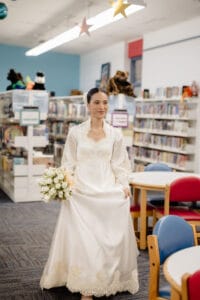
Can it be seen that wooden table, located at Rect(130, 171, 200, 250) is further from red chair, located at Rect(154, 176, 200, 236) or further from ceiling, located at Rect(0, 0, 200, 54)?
ceiling, located at Rect(0, 0, 200, 54)

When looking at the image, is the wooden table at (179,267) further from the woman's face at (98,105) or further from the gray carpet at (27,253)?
the woman's face at (98,105)

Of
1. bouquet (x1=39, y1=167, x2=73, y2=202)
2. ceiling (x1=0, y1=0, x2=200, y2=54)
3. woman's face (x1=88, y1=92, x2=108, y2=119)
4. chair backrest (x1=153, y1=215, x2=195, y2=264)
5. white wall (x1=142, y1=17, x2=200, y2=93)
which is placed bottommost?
chair backrest (x1=153, y1=215, x2=195, y2=264)

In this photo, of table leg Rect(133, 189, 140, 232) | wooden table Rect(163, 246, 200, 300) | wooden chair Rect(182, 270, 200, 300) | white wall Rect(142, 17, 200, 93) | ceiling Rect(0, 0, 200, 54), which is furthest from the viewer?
white wall Rect(142, 17, 200, 93)

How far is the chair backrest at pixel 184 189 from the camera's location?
12.3 ft

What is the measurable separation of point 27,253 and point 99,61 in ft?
27.6

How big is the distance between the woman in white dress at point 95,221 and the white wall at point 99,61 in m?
7.51

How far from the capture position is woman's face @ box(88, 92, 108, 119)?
9.80 ft

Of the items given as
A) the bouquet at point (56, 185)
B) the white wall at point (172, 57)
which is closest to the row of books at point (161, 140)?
the white wall at point (172, 57)

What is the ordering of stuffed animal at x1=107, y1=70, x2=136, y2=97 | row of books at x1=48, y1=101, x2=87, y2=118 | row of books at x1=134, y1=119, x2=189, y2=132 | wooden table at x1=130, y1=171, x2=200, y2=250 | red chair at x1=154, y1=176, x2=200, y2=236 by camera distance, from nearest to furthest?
red chair at x1=154, y1=176, x2=200, y2=236 → wooden table at x1=130, y1=171, x2=200, y2=250 → stuffed animal at x1=107, y1=70, x2=136, y2=97 → row of books at x1=134, y1=119, x2=189, y2=132 → row of books at x1=48, y1=101, x2=87, y2=118

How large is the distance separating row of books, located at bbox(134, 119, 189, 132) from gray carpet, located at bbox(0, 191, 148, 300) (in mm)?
2761

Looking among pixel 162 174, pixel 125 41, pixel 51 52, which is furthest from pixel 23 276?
pixel 51 52

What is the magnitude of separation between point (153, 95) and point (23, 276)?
598 centimetres

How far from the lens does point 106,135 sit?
304 cm

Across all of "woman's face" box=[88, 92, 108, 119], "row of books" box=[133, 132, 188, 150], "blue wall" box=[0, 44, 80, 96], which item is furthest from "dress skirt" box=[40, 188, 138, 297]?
"blue wall" box=[0, 44, 80, 96]
